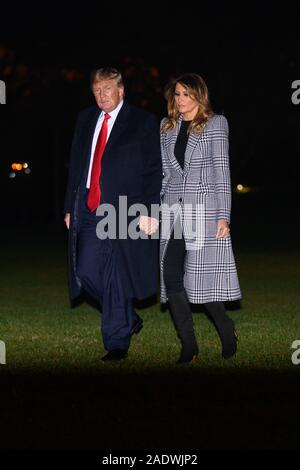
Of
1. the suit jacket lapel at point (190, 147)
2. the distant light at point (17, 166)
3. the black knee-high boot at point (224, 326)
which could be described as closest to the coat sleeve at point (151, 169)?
the suit jacket lapel at point (190, 147)

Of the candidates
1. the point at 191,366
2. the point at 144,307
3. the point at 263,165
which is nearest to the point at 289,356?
the point at 191,366

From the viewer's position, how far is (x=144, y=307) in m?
12.7

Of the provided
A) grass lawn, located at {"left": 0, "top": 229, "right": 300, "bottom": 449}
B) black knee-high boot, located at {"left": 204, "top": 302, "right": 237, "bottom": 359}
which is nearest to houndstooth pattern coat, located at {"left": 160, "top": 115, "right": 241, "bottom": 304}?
black knee-high boot, located at {"left": 204, "top": 302, "right": 237, "bottom": 359}

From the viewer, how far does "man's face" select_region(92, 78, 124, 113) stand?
8.68 m

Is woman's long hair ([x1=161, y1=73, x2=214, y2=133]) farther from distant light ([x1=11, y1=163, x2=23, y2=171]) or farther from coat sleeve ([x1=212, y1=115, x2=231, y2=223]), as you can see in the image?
distant light ([x1=11, y1=163, x2=23, y2=171])

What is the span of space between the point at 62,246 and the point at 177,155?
1537 cm

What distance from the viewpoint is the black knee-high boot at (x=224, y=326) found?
8641mm

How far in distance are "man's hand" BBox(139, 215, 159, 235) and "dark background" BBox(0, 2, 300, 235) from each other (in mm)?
22063

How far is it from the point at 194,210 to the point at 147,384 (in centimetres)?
143

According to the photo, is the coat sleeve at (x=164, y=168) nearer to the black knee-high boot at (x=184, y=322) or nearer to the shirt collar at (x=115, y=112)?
the shirt collar at (x=115, y=112)

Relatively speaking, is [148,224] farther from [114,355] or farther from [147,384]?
[147,384]

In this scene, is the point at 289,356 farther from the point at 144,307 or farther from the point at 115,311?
the point at 144,307

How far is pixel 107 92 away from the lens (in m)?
8.70

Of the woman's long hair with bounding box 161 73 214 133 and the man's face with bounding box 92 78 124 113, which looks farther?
the man's face with bounding box 92 78 124 113
